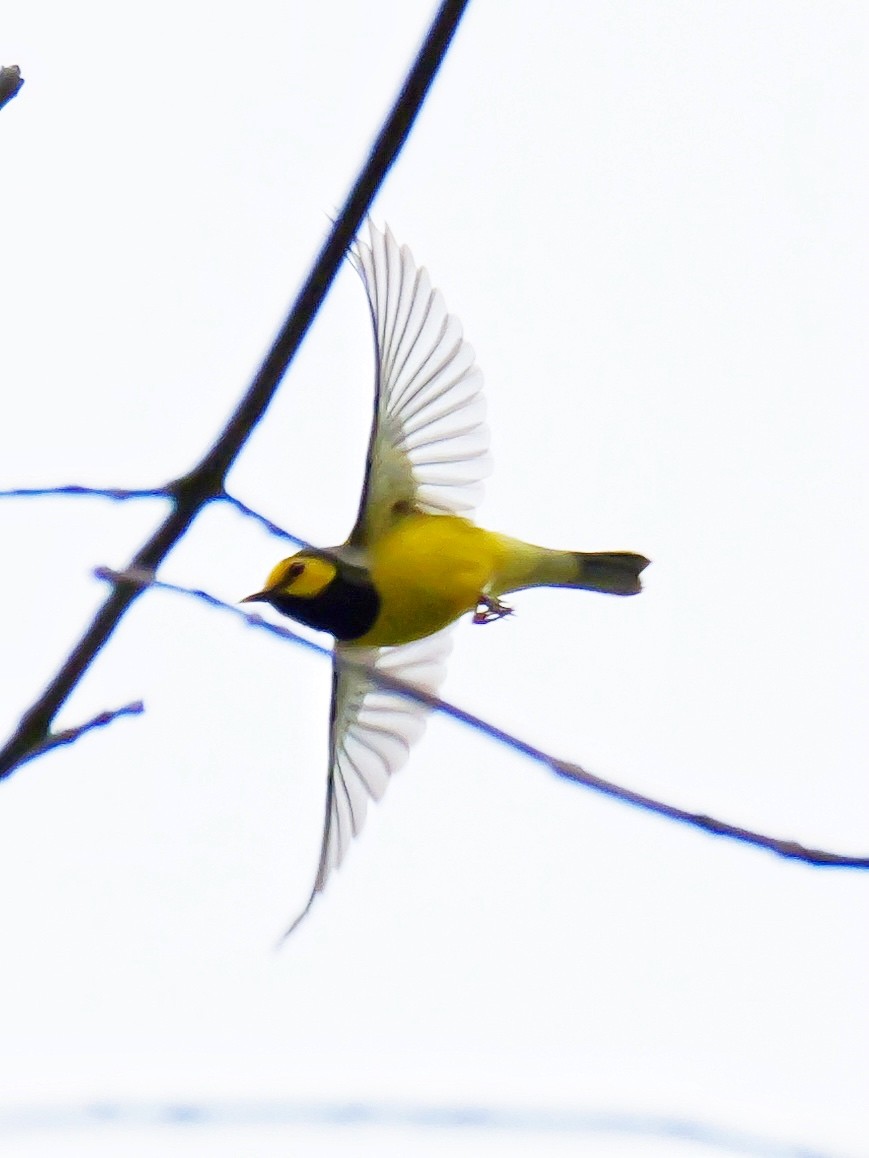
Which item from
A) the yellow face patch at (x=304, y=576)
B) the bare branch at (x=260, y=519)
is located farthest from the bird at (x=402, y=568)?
the bare branch at (x=260, y=519)

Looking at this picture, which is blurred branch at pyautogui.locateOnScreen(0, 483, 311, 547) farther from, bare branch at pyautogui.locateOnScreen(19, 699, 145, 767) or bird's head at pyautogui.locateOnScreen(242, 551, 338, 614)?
bird's head at pyautogui.locateOnScreen(242, 551, 338, 614)

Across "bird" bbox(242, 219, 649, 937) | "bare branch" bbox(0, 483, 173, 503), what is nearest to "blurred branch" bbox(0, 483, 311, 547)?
"bare branch" bbox(0, 483, 173, 503)

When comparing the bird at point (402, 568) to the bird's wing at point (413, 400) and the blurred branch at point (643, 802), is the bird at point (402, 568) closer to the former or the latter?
the bird's wing at point (413, 400)

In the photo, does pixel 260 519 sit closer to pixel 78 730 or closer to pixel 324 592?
pixel 78 730

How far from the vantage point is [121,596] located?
2533 mm

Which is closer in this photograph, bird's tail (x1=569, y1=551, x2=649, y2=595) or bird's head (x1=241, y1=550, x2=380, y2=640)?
bird's head (x1=241, y1=550, x2=380, y2=640)

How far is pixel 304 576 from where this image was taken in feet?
14.2

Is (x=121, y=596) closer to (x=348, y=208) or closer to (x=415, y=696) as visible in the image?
(x=348, y=208)

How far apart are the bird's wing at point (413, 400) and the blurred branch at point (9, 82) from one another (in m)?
1.45

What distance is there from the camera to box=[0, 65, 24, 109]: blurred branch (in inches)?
88.0

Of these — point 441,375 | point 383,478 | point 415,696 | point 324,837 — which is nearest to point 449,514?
point 383,478

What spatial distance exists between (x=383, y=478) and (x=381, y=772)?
Answer: 797 millimetres

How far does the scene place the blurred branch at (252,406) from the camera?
229 centimetres

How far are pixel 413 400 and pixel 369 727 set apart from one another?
0.97 meters
